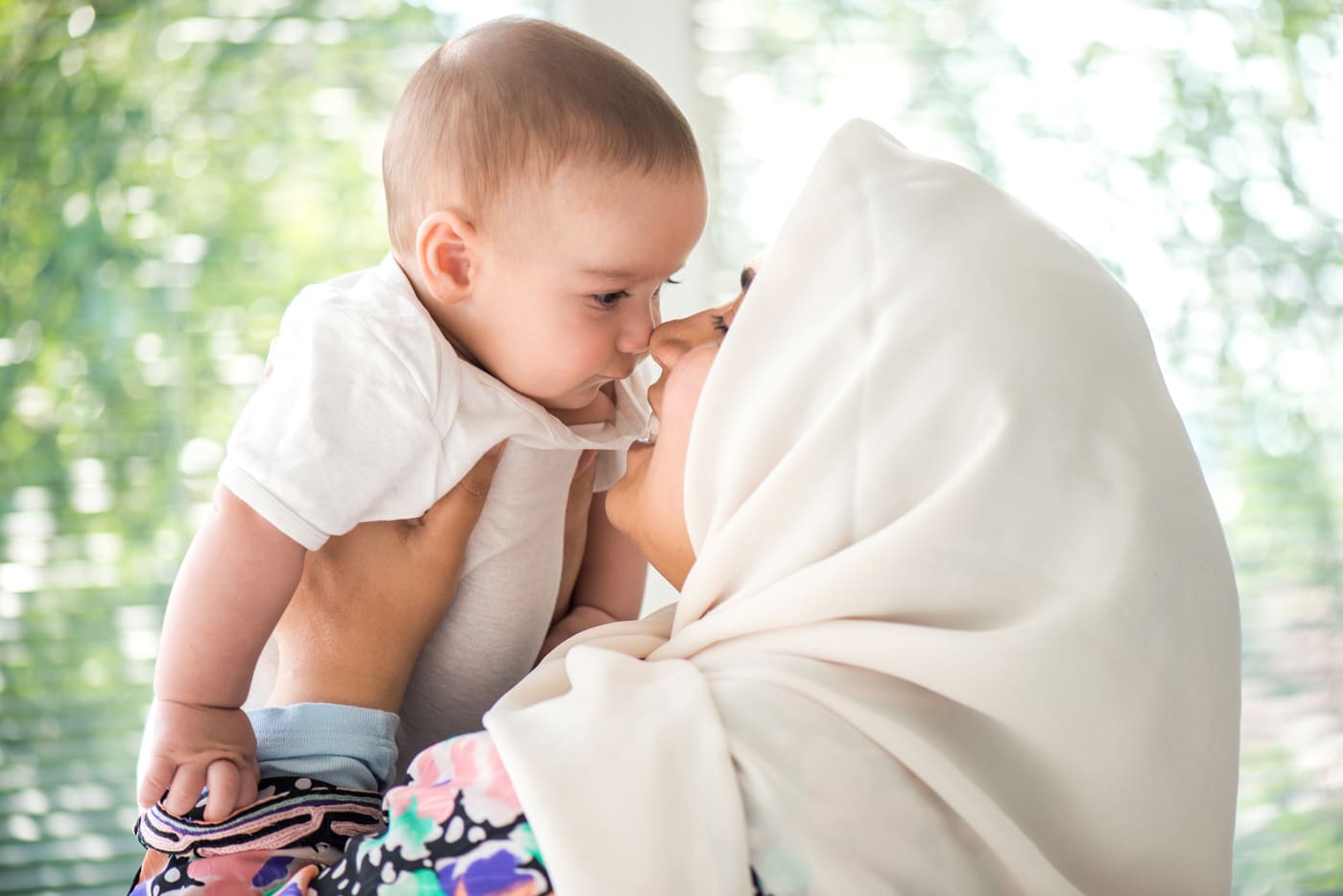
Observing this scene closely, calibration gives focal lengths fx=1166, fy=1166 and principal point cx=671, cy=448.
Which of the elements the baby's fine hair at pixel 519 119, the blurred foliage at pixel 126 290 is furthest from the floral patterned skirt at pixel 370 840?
the blurred foliage at pixel 126 290

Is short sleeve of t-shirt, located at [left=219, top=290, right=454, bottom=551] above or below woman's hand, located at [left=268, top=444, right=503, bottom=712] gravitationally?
above

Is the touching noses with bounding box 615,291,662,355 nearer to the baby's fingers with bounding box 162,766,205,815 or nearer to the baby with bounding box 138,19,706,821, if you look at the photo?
the baby with bounding box 138,19,706,821

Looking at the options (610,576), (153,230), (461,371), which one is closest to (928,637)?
(461,371)

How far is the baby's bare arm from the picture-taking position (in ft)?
3.49

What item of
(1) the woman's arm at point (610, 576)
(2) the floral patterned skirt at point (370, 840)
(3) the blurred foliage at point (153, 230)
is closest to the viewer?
(2) the floral patterned skirt at point (370, 840)

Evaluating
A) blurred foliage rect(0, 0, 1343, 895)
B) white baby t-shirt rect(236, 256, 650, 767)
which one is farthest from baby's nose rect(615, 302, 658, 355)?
blurred foliage rect(0, 0, 1343, 895)

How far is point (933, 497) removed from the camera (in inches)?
34.5

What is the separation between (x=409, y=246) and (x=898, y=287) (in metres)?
0.56

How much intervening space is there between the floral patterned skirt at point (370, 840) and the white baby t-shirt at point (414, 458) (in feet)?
0.61

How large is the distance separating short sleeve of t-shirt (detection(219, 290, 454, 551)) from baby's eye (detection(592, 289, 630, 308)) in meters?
0.19

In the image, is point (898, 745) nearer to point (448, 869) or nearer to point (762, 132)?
point (448, 869)

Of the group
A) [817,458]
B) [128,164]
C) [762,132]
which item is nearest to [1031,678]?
[817,458]

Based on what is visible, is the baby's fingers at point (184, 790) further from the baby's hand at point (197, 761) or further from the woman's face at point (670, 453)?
the woman's face at point (670, 453)

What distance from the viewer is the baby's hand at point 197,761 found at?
Answer: 1.00m
